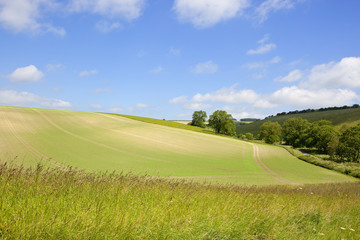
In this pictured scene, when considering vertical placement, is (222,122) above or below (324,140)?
above

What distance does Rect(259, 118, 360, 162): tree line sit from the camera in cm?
6272

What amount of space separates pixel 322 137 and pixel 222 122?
3874cm

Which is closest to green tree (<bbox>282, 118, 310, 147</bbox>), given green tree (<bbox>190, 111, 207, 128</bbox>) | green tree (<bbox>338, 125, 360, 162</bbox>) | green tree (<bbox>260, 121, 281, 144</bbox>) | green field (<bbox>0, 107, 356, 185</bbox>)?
green tree (<bbox>260, 121, 281, 144</bbox>)

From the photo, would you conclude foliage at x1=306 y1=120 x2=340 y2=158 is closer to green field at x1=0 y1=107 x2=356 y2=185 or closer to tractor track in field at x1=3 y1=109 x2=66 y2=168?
green field at x1=0 y1=107 x2=356 y2=185

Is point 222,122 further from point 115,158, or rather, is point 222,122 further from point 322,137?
point 115,158

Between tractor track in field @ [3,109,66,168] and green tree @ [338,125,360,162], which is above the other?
A: green tree @ [338,125,360,162]

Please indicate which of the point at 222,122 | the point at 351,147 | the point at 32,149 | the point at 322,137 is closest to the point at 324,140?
the point at 322,137

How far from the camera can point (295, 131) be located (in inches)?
4281

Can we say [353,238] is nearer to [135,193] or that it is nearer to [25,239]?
[135,193]

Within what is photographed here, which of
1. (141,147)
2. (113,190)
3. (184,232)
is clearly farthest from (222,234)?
(141,147)

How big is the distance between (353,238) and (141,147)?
1326 inches

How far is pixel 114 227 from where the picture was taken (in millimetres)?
Result: 4230

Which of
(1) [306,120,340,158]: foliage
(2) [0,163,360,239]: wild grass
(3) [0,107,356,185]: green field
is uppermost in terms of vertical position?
(1) [306,120,340,158]: foliage

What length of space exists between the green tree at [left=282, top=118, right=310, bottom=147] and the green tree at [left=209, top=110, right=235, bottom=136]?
29644 mm
